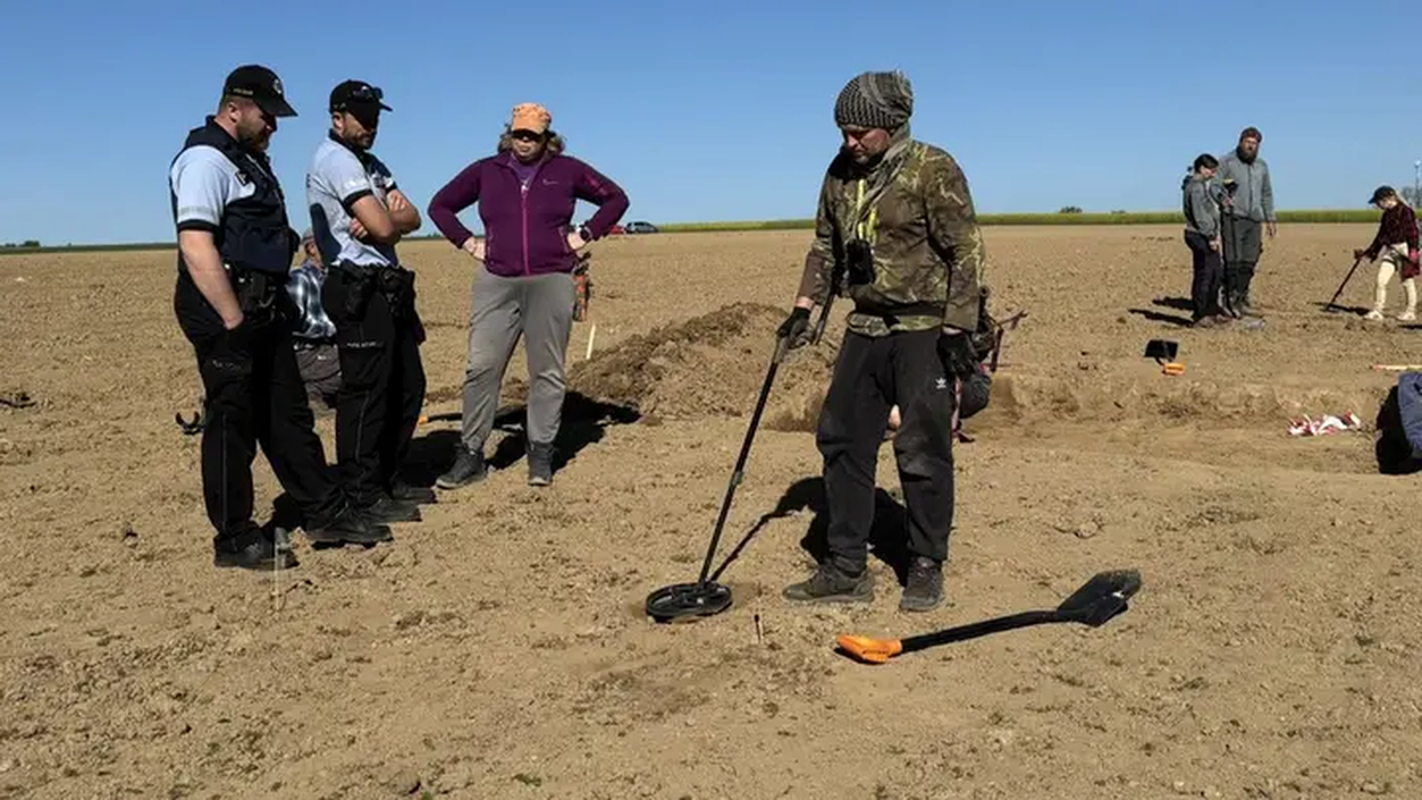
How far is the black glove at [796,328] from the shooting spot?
17.0ft

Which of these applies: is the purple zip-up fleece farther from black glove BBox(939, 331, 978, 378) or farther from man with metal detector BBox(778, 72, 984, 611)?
black glove BBox(939, 331, 978, 378)

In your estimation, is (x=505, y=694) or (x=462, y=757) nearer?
(x=462, y=757)

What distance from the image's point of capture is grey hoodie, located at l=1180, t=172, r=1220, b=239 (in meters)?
13.5

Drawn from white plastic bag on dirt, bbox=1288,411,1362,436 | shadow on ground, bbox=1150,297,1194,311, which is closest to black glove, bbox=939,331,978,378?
white plastic bag on dirt, bbox=1288,411,1362,436

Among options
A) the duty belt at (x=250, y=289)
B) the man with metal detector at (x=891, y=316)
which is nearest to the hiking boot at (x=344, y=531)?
the duty belt at (x=250, y=289)

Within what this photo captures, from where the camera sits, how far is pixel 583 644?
493 centimetres

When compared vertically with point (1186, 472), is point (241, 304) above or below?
above

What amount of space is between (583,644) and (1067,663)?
190 centimetres

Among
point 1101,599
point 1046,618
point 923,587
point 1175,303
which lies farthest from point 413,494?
point 1175,303

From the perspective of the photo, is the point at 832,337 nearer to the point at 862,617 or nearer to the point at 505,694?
the point at 862,617

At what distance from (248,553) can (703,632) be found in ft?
7.69

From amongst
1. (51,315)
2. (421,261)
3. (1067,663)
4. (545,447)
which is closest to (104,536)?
(545,447)

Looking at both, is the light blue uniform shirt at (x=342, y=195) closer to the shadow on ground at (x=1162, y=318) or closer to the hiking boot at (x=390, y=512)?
the hiking boot at (x=390, y=512)

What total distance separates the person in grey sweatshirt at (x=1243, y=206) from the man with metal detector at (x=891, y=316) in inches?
409
